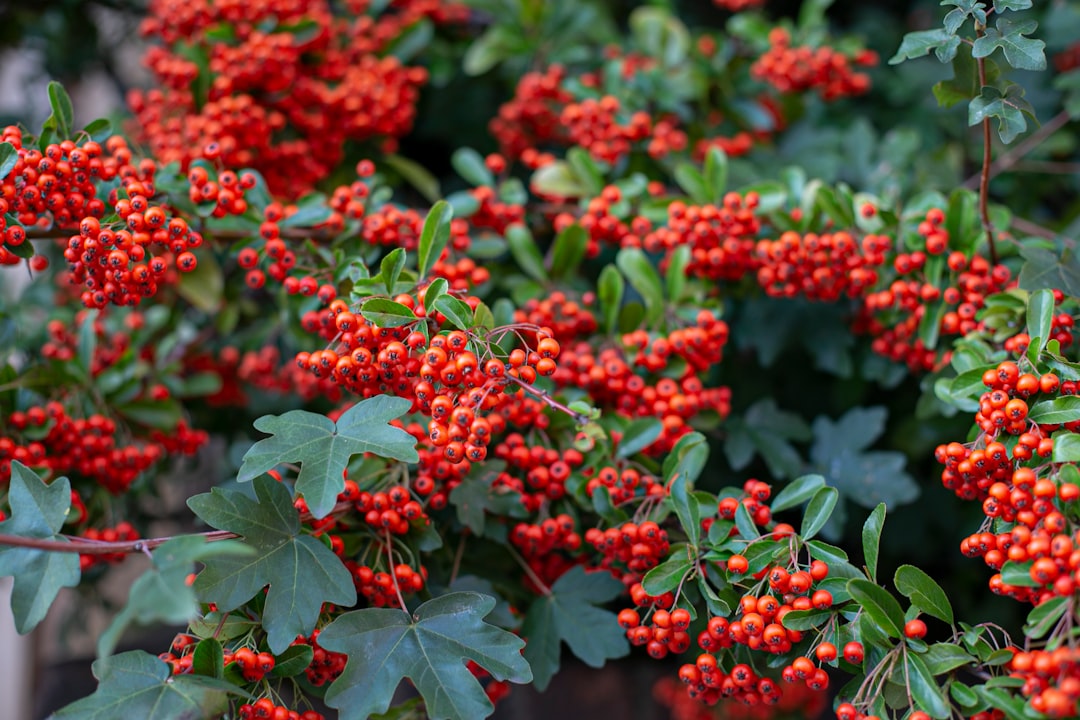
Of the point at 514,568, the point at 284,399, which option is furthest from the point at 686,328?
the point at 284,399

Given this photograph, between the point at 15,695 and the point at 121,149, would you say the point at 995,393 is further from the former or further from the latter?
the point at 15,695

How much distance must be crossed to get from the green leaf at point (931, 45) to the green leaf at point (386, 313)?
0.86 meters

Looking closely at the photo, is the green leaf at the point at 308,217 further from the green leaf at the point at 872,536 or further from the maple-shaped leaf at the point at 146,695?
the green leaf at the point at 872,536

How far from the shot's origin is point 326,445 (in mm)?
1286

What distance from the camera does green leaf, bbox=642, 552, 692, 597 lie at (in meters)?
1.32

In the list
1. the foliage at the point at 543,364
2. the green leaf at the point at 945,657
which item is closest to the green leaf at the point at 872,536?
A: the foliage at the point at 543,364

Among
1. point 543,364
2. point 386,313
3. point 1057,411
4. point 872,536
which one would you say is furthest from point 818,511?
point 386,313

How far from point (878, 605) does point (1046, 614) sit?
0.21 metres

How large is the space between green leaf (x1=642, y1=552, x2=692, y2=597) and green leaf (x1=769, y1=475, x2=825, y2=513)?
209 mm

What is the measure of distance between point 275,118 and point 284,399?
682 mm

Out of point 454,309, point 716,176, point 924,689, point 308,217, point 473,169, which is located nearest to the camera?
point 924,689

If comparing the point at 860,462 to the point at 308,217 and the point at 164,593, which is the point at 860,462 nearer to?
the point at 308,217

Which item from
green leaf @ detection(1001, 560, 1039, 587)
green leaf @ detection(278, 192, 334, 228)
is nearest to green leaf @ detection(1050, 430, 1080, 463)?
green leaf @ detection(1001, 560, 1039, 587)

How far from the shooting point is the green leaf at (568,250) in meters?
1.85
